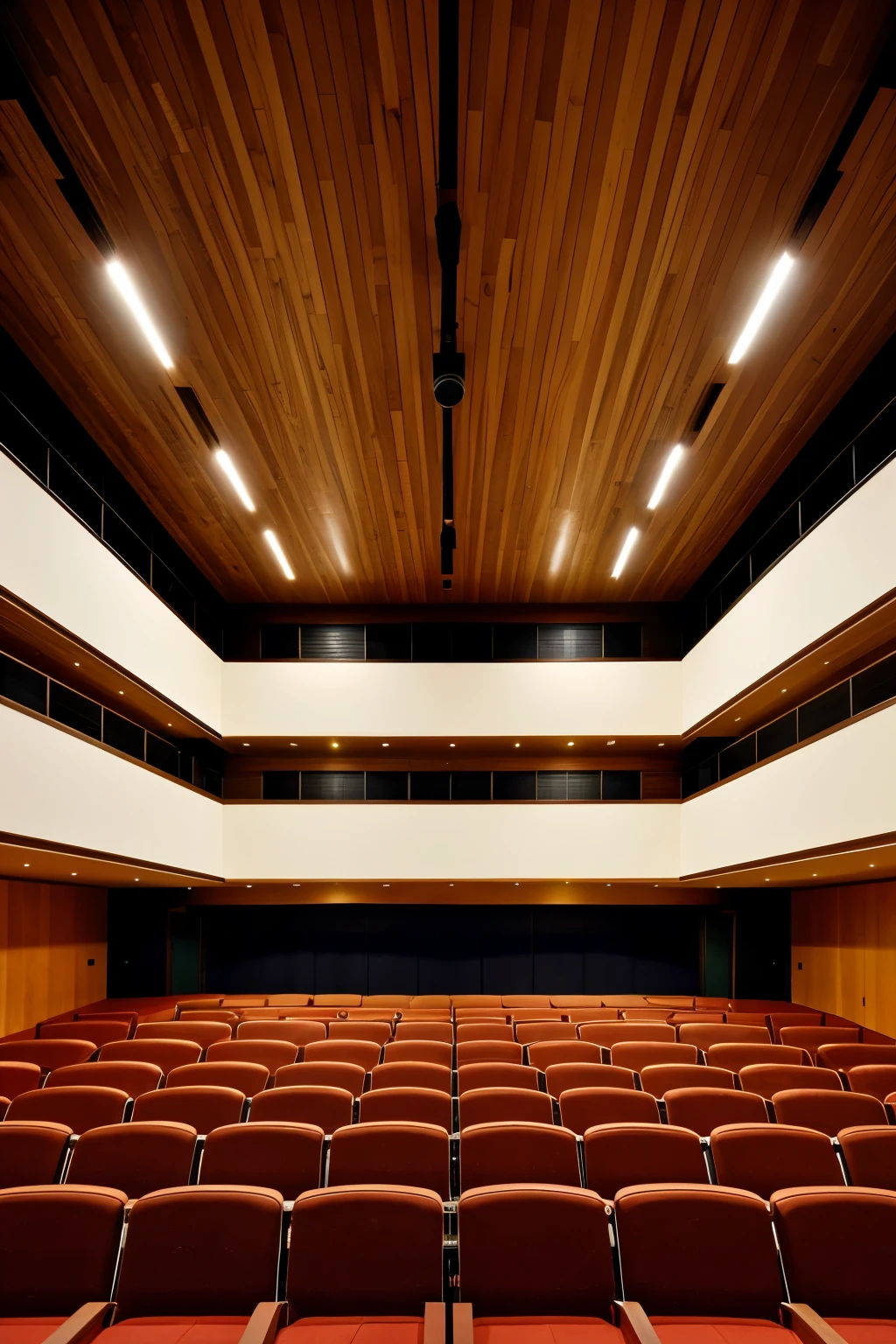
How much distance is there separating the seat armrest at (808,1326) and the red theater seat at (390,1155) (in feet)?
5.24

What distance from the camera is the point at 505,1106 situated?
477 cm

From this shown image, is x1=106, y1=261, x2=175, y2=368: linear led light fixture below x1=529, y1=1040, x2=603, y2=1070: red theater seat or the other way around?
the other way around

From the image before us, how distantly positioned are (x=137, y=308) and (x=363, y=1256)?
6.04 m

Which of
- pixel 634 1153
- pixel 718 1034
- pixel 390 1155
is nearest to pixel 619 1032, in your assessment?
pixel 718 1034

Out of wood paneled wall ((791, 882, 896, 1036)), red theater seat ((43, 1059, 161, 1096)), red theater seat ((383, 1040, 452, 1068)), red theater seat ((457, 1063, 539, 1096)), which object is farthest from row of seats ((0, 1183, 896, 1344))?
wood paneled wall ((791, 882, 896, 1036))

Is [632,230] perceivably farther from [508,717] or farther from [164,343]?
[508,717]

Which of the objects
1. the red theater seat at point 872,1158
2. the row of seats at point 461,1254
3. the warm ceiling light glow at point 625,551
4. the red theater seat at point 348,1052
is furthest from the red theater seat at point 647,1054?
the warm ceiling light glow at point 625,551

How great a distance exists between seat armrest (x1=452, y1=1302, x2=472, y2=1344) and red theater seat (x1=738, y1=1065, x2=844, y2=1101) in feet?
12.6

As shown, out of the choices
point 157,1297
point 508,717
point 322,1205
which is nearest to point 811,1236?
point 322,1205

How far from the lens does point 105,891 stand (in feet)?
45.9

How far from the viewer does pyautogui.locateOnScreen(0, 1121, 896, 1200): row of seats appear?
376cm

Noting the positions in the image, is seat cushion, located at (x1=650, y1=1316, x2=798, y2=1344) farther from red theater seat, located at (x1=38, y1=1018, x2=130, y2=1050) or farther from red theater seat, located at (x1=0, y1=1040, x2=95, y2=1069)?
red theater seat, located at (x1=38, y1=1018, x2=130, y2=1050)

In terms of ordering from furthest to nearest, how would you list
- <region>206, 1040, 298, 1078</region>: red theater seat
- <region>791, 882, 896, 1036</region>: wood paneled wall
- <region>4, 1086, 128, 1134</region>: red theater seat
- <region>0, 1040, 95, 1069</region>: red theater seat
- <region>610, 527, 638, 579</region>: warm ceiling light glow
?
<region>610, 527, 638, 579</region>: warm ceiling light glow < <region>791, 882, 896, 1036</region>: wood paneled wall < <region>0, 1040, 95, 1069</region>: red theater seat < <region>206, 1040, 298, 1078</region>: red theater seat < <region>4, 1086, 128, 1134</region>: red theater seat

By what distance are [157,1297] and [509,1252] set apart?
1199 millimetres
